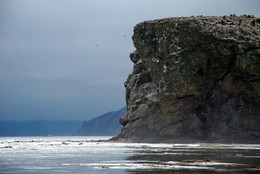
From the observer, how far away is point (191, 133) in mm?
137000

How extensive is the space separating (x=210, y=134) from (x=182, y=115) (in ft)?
31.3

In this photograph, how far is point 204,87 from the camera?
139125 millimetres

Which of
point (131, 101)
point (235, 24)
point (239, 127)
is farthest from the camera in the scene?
point (131, 101)

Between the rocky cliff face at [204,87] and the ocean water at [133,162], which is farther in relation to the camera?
the rocky cliff face at [204,87]

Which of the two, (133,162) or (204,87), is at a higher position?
(133,162)

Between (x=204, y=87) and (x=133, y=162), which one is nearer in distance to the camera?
(x=133, y=162)

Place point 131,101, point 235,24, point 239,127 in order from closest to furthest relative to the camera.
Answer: point 239,127, point 235,24, point 131,101

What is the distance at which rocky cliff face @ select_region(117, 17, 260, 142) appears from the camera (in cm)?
13475

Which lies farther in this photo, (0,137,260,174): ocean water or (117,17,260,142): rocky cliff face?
(117,17,260,142): rocky cliff face

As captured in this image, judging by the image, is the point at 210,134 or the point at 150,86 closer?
the point at 210,134

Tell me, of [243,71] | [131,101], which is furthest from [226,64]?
[131,101]

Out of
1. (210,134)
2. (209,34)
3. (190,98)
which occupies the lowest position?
(210,134)

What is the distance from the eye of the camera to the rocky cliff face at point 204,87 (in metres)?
135

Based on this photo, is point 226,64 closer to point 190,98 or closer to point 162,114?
point 190,98
